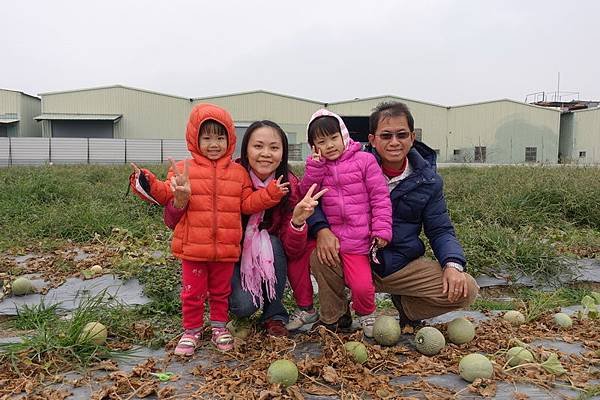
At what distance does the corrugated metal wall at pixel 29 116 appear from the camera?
2976 cm

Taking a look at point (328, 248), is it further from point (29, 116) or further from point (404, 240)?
point (29, 116)

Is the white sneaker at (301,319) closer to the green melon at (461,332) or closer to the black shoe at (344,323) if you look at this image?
the black shoe at (344,323)

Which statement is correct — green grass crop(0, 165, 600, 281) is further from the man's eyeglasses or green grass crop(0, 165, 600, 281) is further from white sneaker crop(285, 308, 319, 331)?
the man's eyeglasses

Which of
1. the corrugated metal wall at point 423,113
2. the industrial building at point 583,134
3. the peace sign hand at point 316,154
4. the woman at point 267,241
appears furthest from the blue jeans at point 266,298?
the industrial building at point 583,134

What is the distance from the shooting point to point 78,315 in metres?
3.01

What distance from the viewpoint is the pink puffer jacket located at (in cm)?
295

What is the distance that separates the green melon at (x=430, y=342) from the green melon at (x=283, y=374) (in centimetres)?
86

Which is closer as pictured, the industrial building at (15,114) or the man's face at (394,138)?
the man's face at (394,138)

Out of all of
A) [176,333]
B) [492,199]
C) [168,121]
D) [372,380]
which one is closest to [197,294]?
[176,333]

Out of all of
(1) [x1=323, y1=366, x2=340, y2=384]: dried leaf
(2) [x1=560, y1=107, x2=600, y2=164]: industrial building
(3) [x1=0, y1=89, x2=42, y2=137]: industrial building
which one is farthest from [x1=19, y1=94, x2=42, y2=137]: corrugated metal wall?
(2) [x1=560, y1=107, x2=600, y2=164]: industrial building

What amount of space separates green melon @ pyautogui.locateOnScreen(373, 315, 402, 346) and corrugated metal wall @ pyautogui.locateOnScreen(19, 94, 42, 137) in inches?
1267

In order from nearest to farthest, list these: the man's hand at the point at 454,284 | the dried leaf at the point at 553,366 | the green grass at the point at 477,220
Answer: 1. the dried leaf at the point at 553,366
2. the man's hand at the point at 454,284
3. the green grass at the point at 477,220

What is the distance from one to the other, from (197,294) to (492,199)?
18.9 ft

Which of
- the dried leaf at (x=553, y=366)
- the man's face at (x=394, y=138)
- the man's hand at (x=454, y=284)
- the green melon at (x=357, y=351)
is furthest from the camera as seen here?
the man's face at (x=394, y=138)
